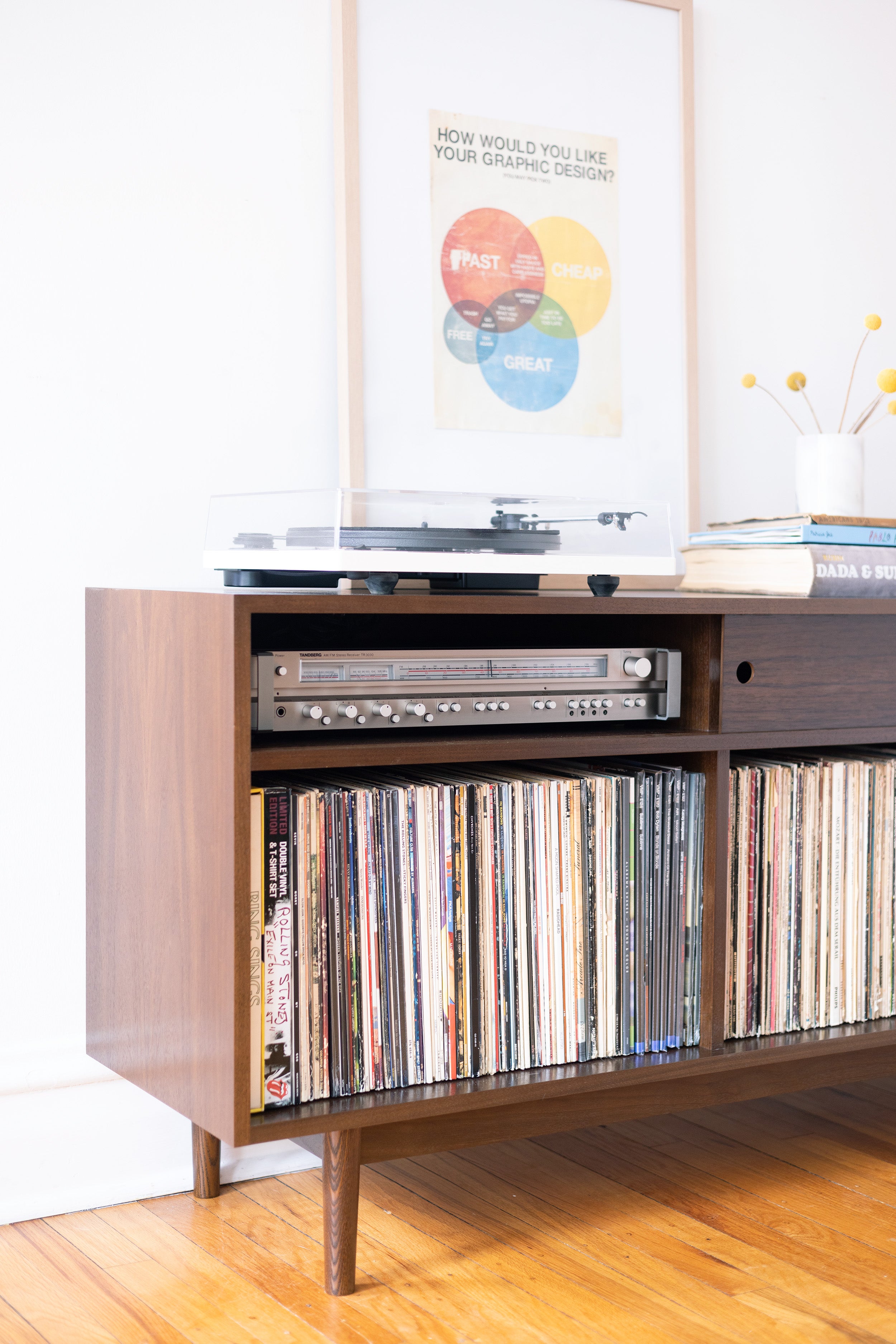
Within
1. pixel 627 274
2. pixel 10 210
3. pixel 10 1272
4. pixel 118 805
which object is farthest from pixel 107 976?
pixel 627 274

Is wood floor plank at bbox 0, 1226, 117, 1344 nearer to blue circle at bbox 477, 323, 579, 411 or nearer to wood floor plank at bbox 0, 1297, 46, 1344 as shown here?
wood floor plank at bbox 0, 1297, 46, 1344

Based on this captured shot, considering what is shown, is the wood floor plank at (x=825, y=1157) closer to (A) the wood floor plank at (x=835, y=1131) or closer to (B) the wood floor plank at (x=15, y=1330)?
(A) the wood floor plank at (x=835, y=1131)

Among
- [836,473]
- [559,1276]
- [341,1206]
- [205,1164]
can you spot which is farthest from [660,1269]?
[836,473]

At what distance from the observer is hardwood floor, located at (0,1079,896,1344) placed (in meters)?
1.41

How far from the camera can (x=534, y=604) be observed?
1474 mm

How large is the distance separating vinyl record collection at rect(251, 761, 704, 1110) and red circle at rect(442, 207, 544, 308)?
0.71 m

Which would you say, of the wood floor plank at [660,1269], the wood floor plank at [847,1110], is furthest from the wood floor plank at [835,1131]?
the wood floor plank at [660,1269]

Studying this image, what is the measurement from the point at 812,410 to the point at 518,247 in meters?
0.58

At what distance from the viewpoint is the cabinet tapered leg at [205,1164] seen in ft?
5.65

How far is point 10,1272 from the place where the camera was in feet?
5.01

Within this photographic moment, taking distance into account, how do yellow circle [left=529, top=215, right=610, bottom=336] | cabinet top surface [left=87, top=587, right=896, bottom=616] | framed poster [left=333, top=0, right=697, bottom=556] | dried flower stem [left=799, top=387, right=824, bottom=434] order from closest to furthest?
cabinet top surface [left=87, top=587, right=896, bottom=616] < framed poster [left=333, top=0, right=697, bottom=556] < yellow circle [left=529, top=215, right=610, bottom=336] < dried flower stem [left=799, top=387, right=824, bottom=434]

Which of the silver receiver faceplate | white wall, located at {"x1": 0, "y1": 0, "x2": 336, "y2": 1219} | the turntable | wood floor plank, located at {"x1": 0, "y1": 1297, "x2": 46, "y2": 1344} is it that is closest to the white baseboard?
white wall, located at {"x1": 0, "y1": 0, "x2": 336, "y2": 1219}

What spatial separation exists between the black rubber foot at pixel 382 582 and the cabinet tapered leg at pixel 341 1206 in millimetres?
573

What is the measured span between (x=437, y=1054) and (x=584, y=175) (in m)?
1.29
